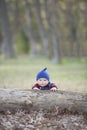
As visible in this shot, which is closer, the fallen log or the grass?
the fallen log

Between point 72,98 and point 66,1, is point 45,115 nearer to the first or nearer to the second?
point 72,98

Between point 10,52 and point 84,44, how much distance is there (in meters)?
6.68

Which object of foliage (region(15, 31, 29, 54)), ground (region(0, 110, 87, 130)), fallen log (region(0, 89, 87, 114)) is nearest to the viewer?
ground (region(0, 110, 87, 130))

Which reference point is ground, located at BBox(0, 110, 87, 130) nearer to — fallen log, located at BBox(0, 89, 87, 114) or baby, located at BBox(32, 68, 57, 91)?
fallen log, located at BBox(0, 89, 87, 114)

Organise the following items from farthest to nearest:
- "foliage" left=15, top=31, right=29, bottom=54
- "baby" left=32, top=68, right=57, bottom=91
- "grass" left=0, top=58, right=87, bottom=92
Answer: "foliage" left=15, top=31, right=29, bottom=54 → "grass" left=0, top=58, right=87, bottom=92 → "baby" left=32, top=68, right=57, bottom=91

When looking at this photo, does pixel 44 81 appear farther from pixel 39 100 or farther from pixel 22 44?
pixel 22 44

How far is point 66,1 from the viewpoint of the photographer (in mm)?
41656

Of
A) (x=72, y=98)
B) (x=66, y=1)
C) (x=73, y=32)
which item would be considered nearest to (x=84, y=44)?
(x=73, y=32)

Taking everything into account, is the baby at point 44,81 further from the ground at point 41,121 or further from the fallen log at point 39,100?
the ground at point 41,121

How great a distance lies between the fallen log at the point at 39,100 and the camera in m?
9.76

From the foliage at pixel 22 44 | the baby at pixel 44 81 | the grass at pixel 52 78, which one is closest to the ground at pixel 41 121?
the baby at pixel 44 81

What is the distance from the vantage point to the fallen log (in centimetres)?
976

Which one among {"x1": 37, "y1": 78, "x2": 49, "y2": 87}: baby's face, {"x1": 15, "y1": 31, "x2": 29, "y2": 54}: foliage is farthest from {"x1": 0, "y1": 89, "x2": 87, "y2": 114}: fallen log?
{"x1": 15, "y1": 31, "x2": 29, "y2": 54}: foliage

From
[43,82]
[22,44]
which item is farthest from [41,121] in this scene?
[22,44]
